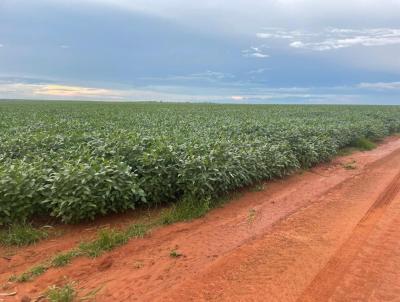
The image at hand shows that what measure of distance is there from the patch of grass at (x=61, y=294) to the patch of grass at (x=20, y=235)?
65.6 inches

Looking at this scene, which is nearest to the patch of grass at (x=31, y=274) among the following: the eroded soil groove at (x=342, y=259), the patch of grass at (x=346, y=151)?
the eroded soil groove at (x=342, y=259)

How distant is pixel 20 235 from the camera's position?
549 cm

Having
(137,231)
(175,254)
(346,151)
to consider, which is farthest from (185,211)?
(346,151)

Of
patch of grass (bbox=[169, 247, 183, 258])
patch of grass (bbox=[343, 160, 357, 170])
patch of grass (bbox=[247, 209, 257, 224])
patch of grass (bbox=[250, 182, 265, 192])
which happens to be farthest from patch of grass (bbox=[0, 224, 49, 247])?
patch of grass (bbox=[343, 160, 357, 170])

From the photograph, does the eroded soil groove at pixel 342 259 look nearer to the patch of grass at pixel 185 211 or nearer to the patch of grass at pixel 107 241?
the patch of grass at pixel 185 211

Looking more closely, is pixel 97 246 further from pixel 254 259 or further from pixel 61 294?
pixel 254 259

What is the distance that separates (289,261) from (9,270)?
329 cm

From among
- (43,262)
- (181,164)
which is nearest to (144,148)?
(181,164)

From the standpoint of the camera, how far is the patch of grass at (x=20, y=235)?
Result: 5393 millimetres

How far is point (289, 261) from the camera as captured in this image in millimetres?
4758

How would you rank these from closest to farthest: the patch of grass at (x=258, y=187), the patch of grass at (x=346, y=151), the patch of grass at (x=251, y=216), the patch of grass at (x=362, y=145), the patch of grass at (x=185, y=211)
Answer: the patch of grass at (x=185, y=211) → the patch of grass at (x=251, y=216) → the patch of grass at (x=258, y=187) → the patch of grass at (x=346, y=151) → the patch of grass at (x=362, y=145)

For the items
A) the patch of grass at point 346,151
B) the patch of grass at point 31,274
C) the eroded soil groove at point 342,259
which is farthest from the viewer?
the patch of grass at point 346,151

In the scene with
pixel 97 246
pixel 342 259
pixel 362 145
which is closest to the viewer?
pixel 342 259

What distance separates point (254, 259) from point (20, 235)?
10.5ft
